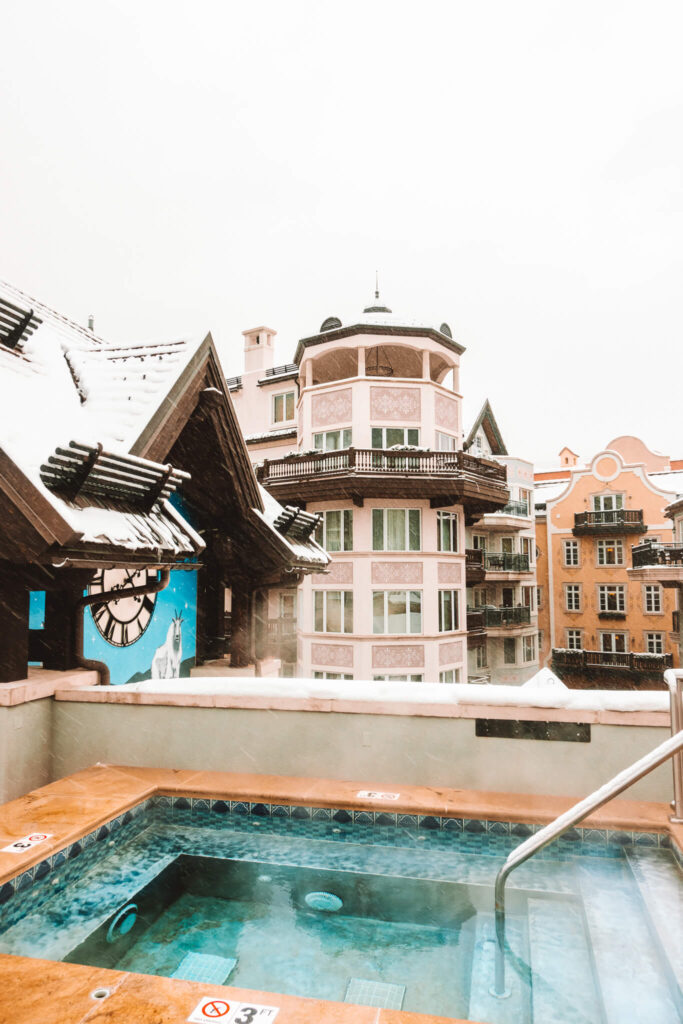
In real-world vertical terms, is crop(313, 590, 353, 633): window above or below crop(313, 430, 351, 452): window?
below

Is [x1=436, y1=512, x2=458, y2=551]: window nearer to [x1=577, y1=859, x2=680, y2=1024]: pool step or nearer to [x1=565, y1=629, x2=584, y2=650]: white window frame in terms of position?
[x1=565, y1=629, x2=584, y2=650]: white window frame

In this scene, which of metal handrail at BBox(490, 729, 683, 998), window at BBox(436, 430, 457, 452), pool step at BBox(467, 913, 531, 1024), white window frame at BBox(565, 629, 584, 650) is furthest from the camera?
white window frame at BBox(565, 629, 584, 650)

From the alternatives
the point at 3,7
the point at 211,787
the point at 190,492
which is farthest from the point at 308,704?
the point at 3,7

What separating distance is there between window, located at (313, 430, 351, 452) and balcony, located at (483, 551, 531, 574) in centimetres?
1249

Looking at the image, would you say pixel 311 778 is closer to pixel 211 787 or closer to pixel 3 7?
pixel 211 787

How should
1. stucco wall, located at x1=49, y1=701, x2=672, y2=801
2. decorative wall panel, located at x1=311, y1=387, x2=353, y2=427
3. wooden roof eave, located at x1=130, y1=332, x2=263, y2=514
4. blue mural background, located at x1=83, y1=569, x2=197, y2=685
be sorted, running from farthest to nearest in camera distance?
decorative wall panel, located at x1=311, y1=387, x2=353, y2=427 → blue mural background, located at x1=83, y1=569, x2=197, y2=685 → wooden roof eave, located at x1=130, y1=332, x2=263, y2=514 → stucco wall, located at x1=49, y1=701, x2=672, y2=801

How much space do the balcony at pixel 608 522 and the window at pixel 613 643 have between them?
5698mm

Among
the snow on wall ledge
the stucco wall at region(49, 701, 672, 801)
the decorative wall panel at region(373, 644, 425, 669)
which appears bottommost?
the decorative wall panel at region(373, 644, 425, 669)

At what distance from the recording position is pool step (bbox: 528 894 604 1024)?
11.2 ft

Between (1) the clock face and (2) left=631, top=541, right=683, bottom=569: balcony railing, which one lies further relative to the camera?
(2) left=631, top=541, right=683, bottom=569: balcony railing

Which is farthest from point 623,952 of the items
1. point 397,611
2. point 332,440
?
point 332,440

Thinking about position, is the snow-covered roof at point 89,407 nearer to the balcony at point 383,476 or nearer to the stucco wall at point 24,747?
the stucco wall at point 24,747

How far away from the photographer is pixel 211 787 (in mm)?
5652

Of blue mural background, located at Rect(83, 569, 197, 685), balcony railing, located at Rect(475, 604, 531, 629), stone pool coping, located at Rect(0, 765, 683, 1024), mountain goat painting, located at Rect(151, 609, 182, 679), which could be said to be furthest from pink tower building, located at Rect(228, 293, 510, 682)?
stone pool coping, located at Rect(0, 765, 683, 1024)
